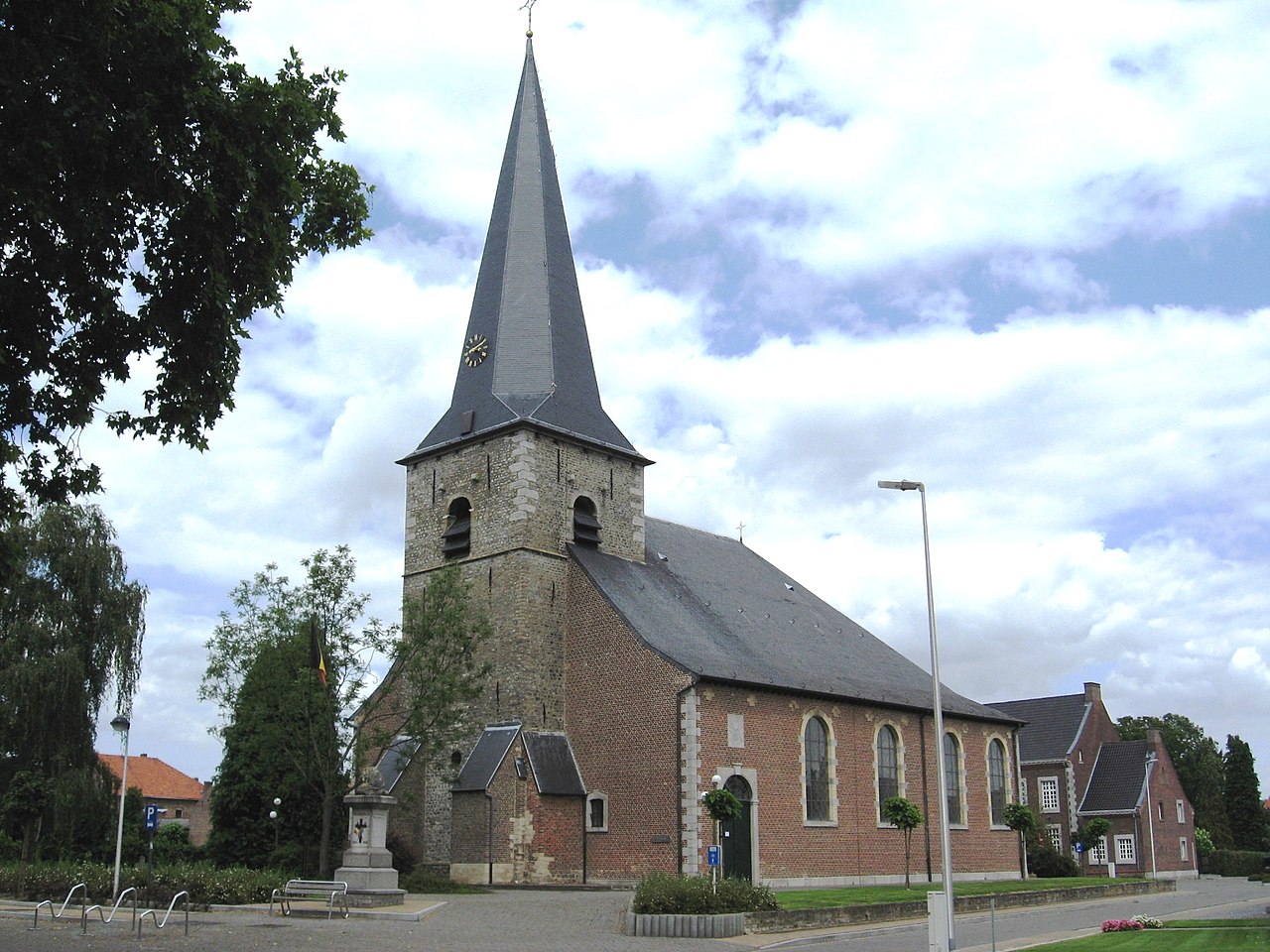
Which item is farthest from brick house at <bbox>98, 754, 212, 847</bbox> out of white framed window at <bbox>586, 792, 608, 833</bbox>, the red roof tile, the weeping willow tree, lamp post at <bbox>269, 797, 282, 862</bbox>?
white framed window at <bbox>586, 792, 608, 833</bbox>

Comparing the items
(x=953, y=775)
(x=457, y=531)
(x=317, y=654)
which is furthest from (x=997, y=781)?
(x=317, y=654)

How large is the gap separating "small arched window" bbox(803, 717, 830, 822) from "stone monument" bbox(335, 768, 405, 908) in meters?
12.4

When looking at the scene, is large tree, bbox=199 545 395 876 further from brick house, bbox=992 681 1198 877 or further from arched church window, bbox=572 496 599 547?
brick house, bbox=992 681 1198 877

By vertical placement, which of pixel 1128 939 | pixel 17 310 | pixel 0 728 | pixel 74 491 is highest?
pixel 17 310

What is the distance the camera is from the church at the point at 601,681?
30344 millimetres

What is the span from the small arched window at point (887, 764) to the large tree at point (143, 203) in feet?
86.4

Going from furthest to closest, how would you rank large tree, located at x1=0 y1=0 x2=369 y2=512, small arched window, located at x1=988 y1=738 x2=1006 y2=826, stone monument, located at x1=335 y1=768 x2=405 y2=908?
small arched window, located at x1=988 y1=738 x2=1006 y2=826, stone monument, located at x1=335 y1=768 x2=405 y2=908, large tree, located at x1=0 y1=0 x2=369 y2=512

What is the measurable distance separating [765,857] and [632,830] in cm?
367

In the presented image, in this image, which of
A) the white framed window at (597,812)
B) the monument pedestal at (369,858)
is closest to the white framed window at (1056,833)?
the white framed window at (597,812)

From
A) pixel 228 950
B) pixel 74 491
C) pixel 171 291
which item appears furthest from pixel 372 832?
pixel 171 291

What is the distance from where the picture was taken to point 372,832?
25.5m

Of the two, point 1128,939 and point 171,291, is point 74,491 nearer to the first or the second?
point 171,291

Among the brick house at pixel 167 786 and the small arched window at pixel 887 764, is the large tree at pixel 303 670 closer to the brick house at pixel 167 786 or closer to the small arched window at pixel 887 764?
the small arched window at pixel 887 764

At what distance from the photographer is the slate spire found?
35562 mm
